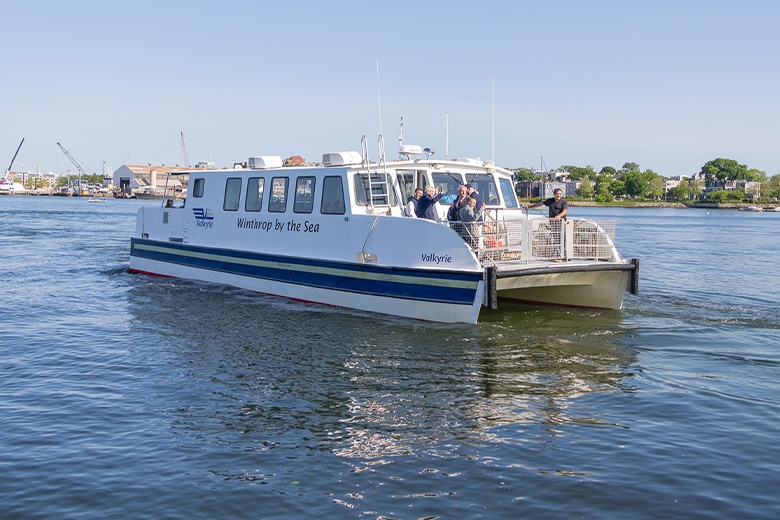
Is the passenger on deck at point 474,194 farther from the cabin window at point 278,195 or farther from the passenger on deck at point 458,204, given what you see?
the cabin window at point 278,195

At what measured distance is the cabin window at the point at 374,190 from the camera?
598 inches

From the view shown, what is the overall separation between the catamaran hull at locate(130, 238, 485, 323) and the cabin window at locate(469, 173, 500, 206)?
3.22 meters

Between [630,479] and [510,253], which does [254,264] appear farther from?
[630,479]

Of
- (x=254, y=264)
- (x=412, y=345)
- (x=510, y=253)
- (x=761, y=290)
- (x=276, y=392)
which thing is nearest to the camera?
(x=276, y=392)

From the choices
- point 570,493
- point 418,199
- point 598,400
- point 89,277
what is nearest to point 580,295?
point 418,199

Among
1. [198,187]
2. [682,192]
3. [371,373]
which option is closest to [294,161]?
[198,187]

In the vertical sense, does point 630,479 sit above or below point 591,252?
below

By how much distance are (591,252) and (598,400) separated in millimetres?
5414

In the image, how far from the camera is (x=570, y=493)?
6.75 metres

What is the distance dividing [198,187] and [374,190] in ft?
20.2

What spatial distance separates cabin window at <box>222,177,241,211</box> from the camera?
710 inches

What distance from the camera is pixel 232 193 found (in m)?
18.2

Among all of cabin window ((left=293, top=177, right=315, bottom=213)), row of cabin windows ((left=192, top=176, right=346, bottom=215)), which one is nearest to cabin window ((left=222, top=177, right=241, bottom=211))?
row of cabin windows ((left=192, top=176, right=346, bottom=215))

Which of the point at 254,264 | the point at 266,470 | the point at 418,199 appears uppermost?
the point at 418,199
